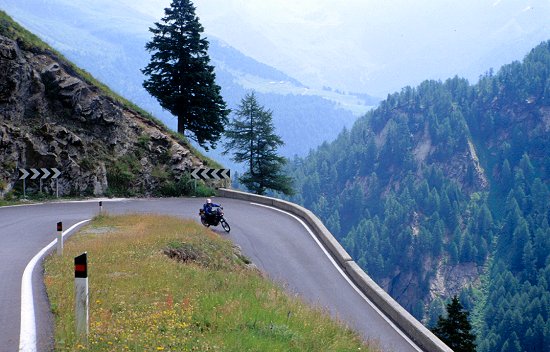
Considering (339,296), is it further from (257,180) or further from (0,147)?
(257,180)

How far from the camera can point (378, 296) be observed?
16.4m

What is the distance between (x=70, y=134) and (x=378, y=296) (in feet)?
68.5

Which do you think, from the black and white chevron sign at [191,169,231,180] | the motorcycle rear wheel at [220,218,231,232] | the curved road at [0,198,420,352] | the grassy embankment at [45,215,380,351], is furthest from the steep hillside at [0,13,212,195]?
the grassy embankment at [45,215,380,351]

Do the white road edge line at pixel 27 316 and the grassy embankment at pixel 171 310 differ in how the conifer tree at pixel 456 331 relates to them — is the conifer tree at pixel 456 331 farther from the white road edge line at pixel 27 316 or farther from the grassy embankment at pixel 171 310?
the white road edge line at pixel 27 316

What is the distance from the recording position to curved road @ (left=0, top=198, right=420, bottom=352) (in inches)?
341

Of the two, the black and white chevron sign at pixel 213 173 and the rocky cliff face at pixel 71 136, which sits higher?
the rocky cliff face at pixel 71 136

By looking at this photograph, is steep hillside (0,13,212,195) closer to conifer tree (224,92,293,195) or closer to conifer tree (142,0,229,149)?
conifer tree (142,0,229,149)

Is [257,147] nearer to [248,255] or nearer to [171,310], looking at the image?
[248,255]

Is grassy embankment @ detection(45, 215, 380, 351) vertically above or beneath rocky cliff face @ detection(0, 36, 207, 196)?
beneath

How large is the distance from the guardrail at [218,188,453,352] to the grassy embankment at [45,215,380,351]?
3238mm

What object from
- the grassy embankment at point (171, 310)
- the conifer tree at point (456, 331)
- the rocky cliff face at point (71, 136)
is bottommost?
the conifer tree at point (456, 331)


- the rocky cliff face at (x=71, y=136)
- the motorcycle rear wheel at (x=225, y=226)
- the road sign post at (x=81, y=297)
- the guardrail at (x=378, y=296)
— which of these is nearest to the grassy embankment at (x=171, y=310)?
the road sign post at (x=81, y=297)

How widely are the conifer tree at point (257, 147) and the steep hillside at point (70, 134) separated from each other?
8437 millimetres

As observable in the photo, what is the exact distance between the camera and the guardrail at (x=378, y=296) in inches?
519
